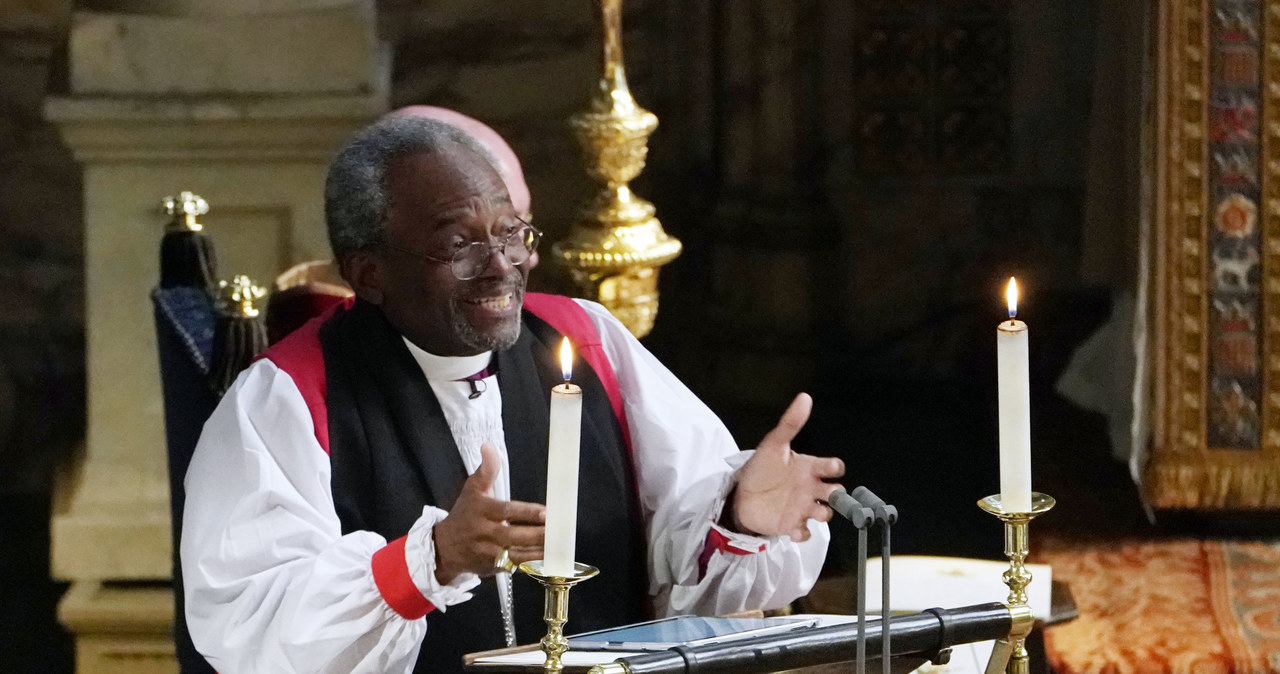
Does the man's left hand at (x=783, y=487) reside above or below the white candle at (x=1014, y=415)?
below

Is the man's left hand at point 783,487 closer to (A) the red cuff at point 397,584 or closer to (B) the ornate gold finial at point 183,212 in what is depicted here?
(A) the red cuff at point 397,584

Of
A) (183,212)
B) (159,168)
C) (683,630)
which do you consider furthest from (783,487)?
(159,168)

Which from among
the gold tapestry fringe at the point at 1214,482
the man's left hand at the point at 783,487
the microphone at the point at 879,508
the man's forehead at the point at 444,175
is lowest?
the gold tapestry fringe at the point at 1214,482

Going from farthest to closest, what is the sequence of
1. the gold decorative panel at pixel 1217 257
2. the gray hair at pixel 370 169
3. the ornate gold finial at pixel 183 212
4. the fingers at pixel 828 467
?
the gold decorative panel at pixel 1217 257, the ornate gold finial at pixel 183 212, the gray hair at pixel 370 169, the fingers at pixel 828 467

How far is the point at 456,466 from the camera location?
112 inches

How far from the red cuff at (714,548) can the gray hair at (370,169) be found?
633 mm

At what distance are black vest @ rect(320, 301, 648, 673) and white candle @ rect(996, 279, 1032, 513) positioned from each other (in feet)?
3.49

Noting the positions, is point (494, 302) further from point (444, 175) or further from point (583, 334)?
point (583, 334)

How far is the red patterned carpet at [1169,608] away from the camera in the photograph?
165 inches

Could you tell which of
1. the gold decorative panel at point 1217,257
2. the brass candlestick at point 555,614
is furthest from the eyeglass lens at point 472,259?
the gold decorative panel at point 1217,257

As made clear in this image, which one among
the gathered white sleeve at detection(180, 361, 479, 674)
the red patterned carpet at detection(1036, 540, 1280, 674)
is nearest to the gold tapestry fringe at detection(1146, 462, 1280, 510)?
the red patterned carpet at detection(1036, 540, 1280, 674)

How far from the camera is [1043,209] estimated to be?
6891 mm

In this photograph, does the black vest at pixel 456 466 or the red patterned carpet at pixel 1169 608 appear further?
the red patterned carpet at pixel 1169 608

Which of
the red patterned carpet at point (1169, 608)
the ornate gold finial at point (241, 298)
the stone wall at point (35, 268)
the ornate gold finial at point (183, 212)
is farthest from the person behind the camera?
the stone wall at point (35, 268)
